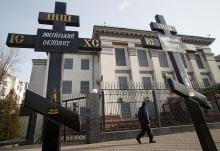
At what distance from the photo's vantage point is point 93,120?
25.8ft

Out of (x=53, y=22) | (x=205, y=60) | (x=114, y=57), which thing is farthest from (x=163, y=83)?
(x=53, y=22)

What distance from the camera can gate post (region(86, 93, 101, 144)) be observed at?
25.1ft

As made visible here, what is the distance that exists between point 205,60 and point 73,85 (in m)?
21.0

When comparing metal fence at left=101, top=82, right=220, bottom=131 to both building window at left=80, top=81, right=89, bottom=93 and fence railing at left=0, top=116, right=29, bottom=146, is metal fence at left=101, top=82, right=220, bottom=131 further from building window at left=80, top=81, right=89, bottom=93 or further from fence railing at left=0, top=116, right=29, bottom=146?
fence railing at left=0, top=116, right=29, bottom=146

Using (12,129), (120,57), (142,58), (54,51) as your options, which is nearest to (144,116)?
(54,51)

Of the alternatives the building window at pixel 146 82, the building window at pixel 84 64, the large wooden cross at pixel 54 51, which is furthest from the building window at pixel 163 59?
the large wooden cross at pixel 54 51

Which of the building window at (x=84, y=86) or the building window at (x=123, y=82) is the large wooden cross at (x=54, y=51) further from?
the building window at (x=84, y=86)

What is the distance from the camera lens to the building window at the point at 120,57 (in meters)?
22.3

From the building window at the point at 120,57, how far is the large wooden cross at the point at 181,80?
16798mm

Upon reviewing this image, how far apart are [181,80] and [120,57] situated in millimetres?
19028

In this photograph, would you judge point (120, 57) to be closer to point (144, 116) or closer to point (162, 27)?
point (144, 116)

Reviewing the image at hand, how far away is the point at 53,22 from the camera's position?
3.56 m

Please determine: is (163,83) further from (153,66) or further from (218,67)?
(218,67)

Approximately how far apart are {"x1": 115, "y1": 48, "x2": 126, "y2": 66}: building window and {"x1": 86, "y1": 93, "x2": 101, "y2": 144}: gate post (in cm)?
1413
